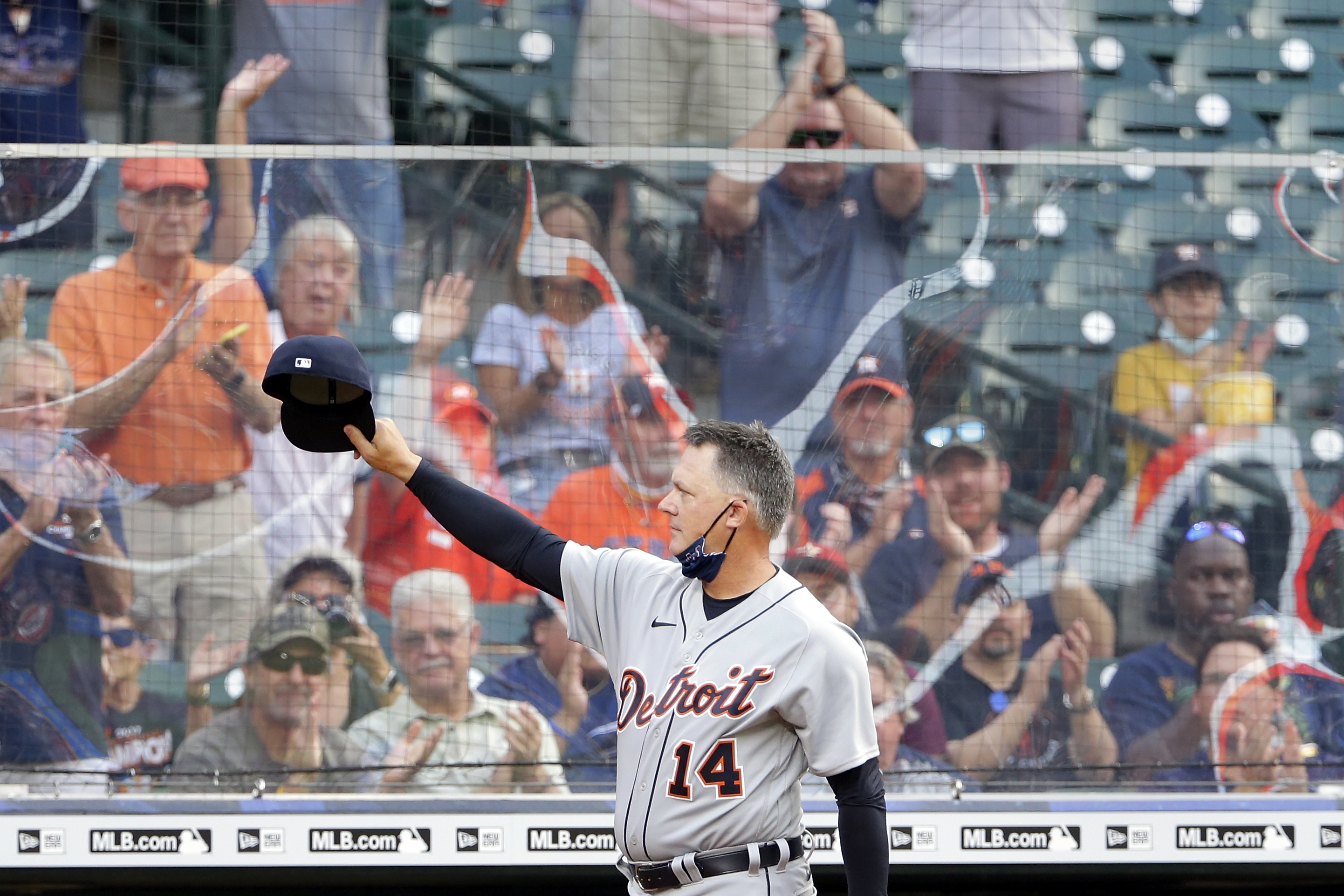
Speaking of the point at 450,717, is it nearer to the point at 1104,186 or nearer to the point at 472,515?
the point at 472,515

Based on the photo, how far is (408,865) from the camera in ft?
10.4

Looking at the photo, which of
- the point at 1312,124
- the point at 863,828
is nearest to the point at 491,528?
the point at 863,828

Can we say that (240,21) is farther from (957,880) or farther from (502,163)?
(957,880)

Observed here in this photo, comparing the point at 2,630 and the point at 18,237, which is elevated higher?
the point at 18,237

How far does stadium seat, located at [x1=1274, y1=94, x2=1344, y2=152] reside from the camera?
3.55 meters

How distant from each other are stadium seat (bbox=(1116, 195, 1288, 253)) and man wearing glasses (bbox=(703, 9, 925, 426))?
1.93 ft

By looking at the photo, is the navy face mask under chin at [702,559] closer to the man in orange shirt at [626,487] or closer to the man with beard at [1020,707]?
the man in orange shirt at [626,487]

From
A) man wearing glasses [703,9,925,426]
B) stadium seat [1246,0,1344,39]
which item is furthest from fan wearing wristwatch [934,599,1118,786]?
stadium seat [1246,0,1344,39]

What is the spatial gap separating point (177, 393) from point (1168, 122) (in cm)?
276

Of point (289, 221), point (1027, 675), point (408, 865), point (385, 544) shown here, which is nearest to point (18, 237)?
point (289, 221)

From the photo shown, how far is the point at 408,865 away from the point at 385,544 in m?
0.80

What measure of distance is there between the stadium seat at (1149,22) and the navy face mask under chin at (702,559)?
2.58m

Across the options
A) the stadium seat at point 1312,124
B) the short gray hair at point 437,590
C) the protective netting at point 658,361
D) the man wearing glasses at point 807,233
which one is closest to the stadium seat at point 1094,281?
the protective netting at point 658,361

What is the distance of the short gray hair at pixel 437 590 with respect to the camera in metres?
3.36
